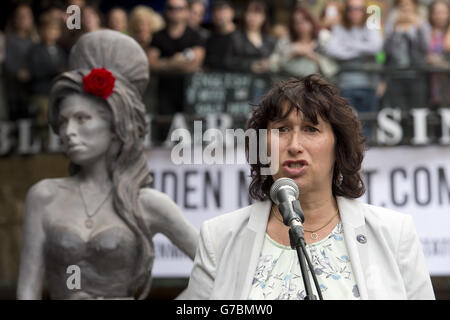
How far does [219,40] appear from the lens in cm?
905

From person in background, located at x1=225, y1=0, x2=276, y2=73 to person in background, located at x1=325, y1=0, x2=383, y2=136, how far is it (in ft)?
2.19

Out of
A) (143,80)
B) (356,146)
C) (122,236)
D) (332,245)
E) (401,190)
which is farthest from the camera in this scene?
(401,190)

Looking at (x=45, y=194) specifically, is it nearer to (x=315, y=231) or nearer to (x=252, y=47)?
(x=315, y=231)

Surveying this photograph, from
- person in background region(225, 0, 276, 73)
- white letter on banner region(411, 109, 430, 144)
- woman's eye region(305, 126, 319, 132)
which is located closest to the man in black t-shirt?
person in background region(225, 0, 276, 73)

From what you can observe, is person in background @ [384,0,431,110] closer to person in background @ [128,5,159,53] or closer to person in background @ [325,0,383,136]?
person in background @ [325,0,383,136]

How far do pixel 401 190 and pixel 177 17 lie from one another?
2.86 metres

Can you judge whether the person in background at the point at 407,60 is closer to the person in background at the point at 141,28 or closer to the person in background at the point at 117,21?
the person in background at the point at 141,28

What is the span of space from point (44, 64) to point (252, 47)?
7.37 ft

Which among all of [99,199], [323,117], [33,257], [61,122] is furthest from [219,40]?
[323,117]

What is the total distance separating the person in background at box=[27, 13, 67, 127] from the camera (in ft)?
30.6
